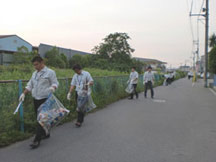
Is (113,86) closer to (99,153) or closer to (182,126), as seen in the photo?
(182,126)

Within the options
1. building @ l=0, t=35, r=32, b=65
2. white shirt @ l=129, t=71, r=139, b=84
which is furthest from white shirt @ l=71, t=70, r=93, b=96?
building @ l=0, t=35, r=32, b=65

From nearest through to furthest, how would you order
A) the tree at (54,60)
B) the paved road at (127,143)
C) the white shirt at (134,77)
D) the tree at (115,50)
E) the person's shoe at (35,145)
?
the paved road at (127,143)
the person's shoe at (35,145)
the white shirt at (134,77)
the tree at (115,50)
the tree at (54,60)

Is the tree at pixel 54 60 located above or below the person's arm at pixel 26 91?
above

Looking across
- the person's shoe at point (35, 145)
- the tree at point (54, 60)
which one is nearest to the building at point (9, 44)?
the tree at point (54, 60)

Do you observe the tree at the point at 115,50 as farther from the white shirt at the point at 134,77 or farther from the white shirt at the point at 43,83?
the white shirt at the point at 43,83

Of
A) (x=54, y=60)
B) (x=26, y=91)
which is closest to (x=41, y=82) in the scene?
(x=26, y=91)

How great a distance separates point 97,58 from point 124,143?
2891cm

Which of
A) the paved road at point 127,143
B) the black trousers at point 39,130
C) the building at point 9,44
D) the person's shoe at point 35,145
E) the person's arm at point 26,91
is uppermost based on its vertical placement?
the building at point 9,44

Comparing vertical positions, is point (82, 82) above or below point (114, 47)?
below

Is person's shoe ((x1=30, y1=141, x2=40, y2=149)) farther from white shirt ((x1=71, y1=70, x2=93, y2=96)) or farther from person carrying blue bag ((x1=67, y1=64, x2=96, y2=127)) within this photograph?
white shirt ((x1=71, y1=70, x2=93, y2=96))

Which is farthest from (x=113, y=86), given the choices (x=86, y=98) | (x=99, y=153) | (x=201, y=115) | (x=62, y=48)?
(x=62, y=48)

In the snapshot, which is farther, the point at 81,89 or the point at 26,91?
the point at 81,89

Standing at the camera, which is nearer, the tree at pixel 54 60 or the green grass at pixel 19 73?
the green grass at pixel 19 73

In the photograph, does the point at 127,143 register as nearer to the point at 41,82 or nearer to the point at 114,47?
the point at 41,82
